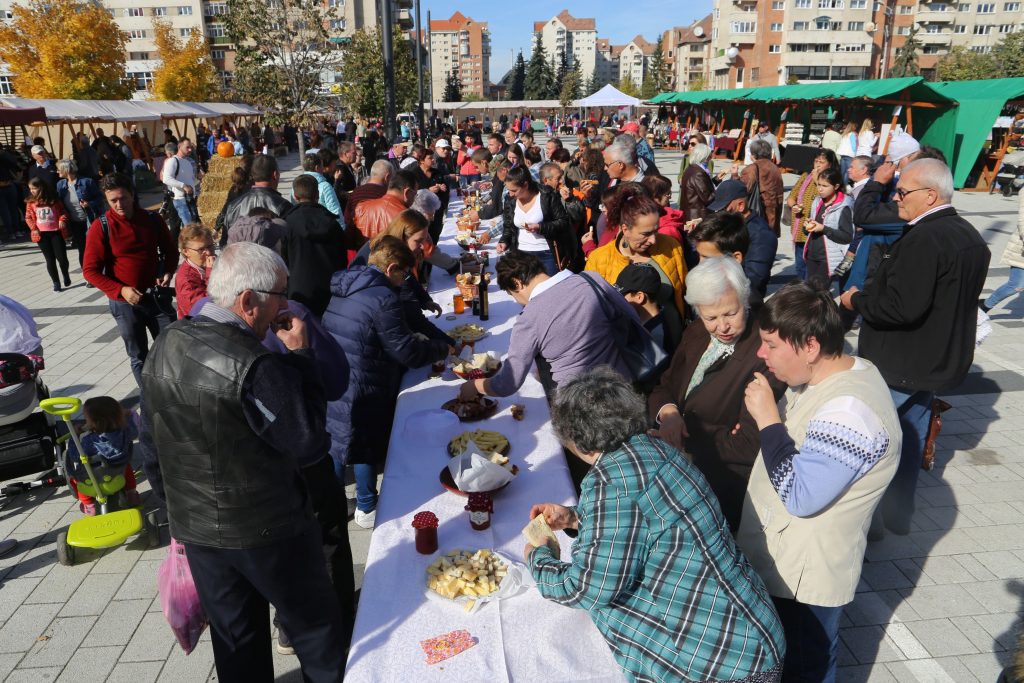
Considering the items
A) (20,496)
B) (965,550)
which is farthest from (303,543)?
(965,550)

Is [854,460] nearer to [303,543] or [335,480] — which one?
[303,543]

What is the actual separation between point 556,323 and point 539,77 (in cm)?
8518

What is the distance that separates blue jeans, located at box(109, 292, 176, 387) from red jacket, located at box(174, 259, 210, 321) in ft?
3.10

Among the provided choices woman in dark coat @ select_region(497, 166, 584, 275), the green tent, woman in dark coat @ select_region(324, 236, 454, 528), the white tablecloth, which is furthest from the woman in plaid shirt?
the green tent

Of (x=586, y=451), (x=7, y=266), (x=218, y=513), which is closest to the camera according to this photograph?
(x=586, y=451)

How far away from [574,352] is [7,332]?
3.86 metres

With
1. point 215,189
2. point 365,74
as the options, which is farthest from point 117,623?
point 365,74

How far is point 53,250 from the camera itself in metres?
9.35

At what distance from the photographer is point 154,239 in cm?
518

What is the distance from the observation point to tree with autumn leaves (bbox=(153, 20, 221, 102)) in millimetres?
42000

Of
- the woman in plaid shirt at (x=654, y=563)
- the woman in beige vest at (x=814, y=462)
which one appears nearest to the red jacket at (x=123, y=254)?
the woman in plaid shirt at (x=654, y=563)

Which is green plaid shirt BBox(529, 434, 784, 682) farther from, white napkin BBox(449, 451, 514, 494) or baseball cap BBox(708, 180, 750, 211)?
baseball cap BBox(708, 180, 750, 211)

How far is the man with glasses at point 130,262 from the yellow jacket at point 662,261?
337cm

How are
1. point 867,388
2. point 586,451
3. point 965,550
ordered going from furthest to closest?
point 965,550 → point 867,388 → point 586,451
